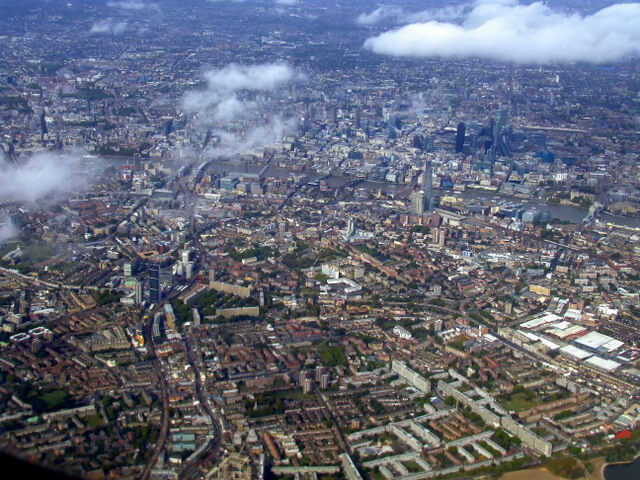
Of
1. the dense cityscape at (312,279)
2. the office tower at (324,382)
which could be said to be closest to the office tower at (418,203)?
the dense cityscape at (312,279)

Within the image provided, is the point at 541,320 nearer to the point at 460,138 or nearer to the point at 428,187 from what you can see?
the point at 428,187

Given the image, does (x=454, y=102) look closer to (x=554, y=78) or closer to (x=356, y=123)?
(x=356, y=123)

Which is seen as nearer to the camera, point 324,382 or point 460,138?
point 324,382

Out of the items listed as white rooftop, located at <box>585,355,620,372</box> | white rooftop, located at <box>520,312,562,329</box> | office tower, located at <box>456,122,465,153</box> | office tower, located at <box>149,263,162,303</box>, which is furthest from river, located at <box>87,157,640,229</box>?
office tower, located at <box>149,263,162,303</box>

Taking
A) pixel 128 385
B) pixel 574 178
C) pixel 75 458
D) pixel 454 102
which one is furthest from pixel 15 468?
pixel 454 102

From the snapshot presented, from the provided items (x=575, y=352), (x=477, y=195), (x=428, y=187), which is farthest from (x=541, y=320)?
(x=477, y=195)

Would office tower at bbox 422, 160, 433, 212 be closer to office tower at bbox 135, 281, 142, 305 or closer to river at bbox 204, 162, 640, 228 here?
river at bbox 204, 162, 640, 228

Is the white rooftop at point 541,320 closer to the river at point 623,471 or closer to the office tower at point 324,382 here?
the river at point 623,471
